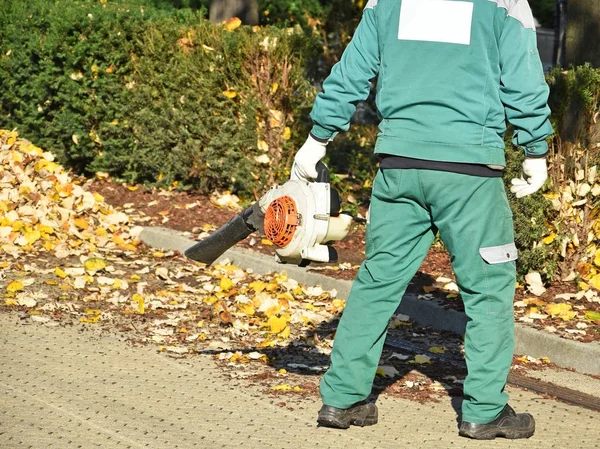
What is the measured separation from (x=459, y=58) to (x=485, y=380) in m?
1.29

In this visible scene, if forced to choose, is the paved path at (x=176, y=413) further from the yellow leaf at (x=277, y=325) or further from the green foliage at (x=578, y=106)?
the green foliage at (x=578, y=106)

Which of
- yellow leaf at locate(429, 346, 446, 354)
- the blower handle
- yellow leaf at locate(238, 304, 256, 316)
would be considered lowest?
yellow leaf at locate(238, 304, 256, 316)

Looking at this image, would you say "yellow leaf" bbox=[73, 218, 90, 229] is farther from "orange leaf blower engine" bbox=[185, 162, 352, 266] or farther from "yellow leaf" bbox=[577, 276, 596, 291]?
"orange leaf blower engine" bbox=[185, 162, 352, 266]

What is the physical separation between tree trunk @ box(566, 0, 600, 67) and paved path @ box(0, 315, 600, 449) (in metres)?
3.34

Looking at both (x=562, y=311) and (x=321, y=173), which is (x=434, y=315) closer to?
(x=562, y=311)

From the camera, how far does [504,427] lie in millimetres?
4707

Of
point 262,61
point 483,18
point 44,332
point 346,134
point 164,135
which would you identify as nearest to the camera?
point 483,18

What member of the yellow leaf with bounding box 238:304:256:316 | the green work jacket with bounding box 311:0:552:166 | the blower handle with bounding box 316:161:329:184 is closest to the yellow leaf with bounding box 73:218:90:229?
the yellow leaf with bounding box 238:304:256:316

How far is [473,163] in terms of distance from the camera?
4473 millimetres

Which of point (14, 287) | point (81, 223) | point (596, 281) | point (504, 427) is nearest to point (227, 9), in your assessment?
point (81, 223)

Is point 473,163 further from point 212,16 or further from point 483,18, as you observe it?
point 212,16

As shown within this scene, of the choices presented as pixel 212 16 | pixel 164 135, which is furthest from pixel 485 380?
pixel 212 16

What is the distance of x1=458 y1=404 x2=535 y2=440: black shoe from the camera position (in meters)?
4.69

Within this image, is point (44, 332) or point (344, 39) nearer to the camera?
point (44, 332)
